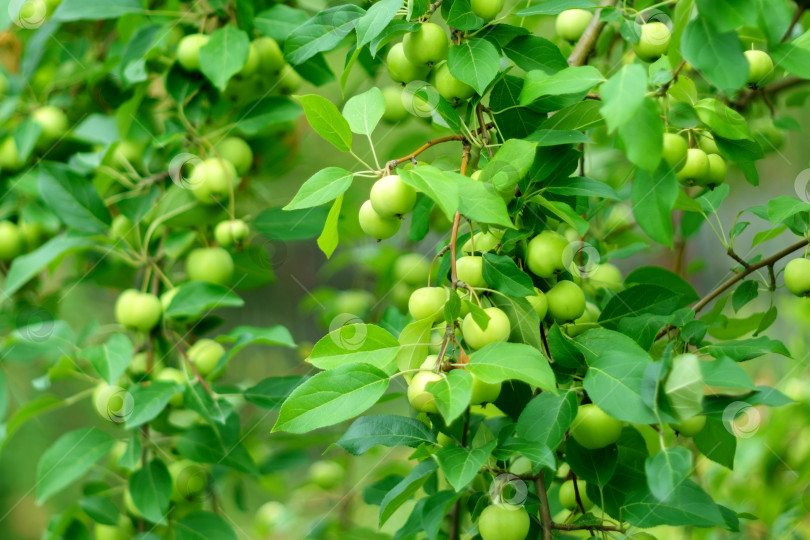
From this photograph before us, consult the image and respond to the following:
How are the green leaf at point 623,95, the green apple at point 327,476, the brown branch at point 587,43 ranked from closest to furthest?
the green leaf at point 623,95 → the brown branch at point 587,43 → the green apple at point 327,476

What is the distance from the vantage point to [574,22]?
77cm

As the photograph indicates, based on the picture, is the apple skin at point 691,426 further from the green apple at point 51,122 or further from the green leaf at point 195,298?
the green apple at point 51,122

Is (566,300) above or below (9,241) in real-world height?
above

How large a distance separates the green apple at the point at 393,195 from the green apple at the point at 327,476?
2.68 ft

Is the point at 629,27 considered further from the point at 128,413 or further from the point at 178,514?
the point at 178,514

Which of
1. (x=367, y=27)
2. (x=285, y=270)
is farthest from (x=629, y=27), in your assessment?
(x=285, y=270)

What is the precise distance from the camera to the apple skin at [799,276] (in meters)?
0.60

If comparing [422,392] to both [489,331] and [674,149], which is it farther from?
[674,149]

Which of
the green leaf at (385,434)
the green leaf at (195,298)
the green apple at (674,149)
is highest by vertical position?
the green apple at (674,149)

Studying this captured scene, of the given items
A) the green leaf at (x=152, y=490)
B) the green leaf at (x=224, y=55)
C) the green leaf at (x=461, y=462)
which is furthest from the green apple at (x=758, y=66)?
the green leaf at (x=152, y=490)

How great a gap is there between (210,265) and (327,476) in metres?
0.51

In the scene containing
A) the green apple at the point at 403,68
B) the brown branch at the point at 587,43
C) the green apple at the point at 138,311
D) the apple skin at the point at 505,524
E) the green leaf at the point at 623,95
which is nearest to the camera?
the green leaf at the point at 623,95

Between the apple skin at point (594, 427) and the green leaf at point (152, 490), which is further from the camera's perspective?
the green leaf at point (152, 490)

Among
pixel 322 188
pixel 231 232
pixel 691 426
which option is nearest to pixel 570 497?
pixel 691 426
